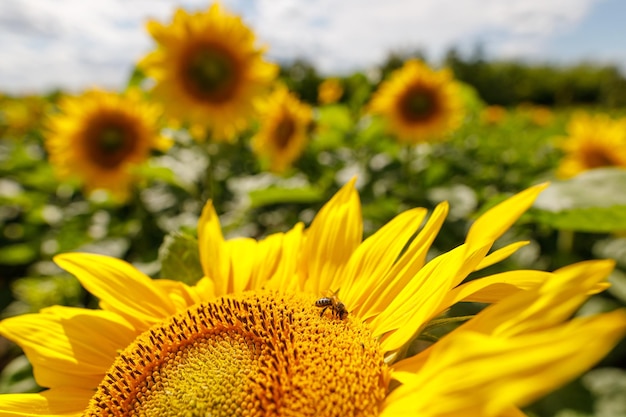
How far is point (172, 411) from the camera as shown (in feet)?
2.52

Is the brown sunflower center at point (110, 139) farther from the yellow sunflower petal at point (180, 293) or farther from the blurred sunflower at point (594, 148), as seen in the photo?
the blurred sunflower at point (594, 148)

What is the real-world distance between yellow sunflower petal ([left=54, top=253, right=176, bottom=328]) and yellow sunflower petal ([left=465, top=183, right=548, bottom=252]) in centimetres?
62

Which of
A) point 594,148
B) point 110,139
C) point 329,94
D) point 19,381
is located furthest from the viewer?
point 329,94

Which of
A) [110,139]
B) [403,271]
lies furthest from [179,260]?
[110,139]

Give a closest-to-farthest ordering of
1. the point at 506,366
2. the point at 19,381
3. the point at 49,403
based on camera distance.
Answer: the point at 506,366
the point at 49,403
the point at 19,381

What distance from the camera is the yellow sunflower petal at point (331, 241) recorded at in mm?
1011

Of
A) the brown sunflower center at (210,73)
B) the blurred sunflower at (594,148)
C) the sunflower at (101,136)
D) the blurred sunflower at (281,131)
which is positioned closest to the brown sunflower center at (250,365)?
the brown sunflower center at (210,73)

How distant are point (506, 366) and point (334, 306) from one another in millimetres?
448

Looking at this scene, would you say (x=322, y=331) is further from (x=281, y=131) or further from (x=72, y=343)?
(x=281, y=131)

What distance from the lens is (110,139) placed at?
347 cm

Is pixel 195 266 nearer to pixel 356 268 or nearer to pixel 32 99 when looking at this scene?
pixel 356 268

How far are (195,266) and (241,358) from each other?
38cm

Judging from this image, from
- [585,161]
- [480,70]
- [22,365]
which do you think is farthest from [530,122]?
[480,70]

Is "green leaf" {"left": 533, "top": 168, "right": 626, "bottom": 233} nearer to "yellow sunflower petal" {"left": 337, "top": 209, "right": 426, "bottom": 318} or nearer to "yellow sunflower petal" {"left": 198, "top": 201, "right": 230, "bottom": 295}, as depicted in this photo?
"yellow sunflower petal" {"left": 337, "top": 209, "right": 426, "bottom": 318}
